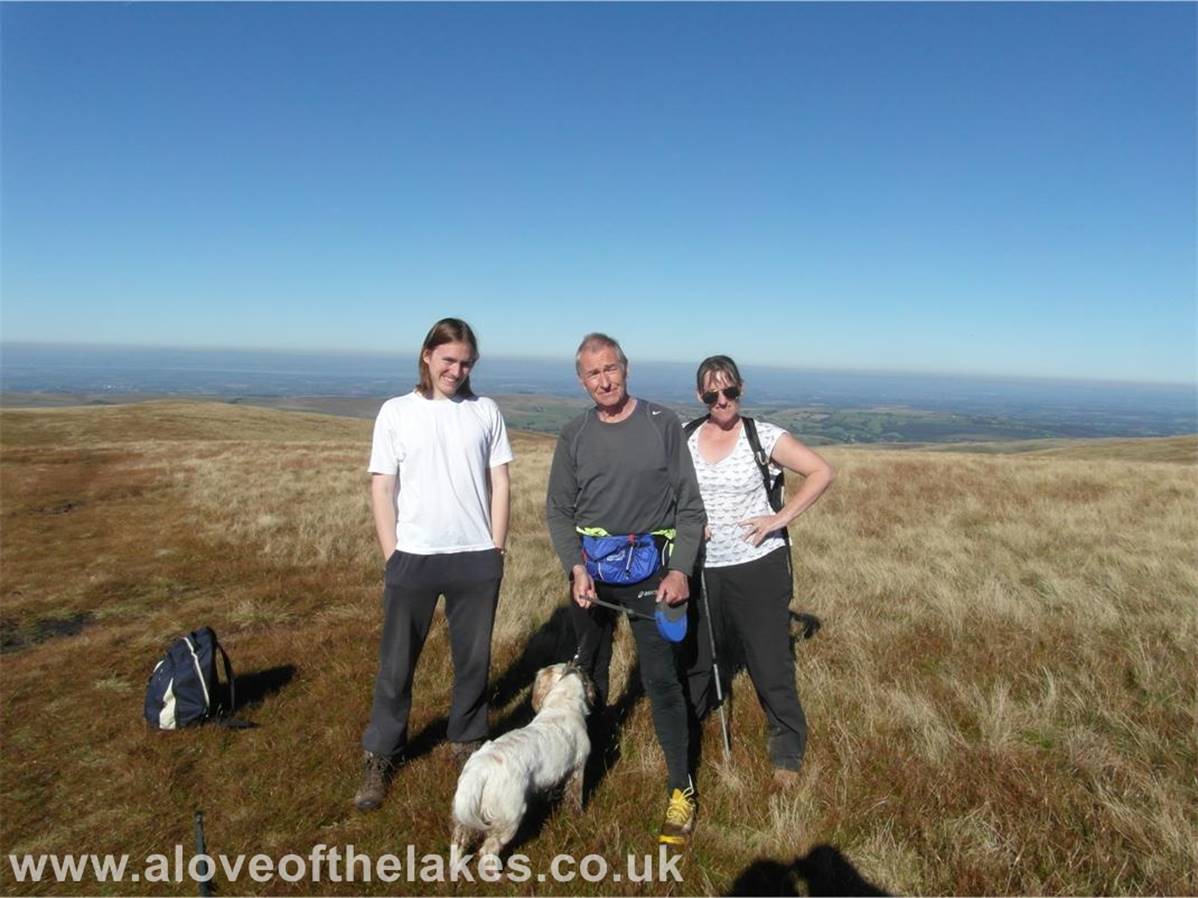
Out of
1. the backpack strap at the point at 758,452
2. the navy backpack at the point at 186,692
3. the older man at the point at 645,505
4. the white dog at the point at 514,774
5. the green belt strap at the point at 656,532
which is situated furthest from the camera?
the navy backpack at the point at 186,692

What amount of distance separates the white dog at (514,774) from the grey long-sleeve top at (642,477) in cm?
107

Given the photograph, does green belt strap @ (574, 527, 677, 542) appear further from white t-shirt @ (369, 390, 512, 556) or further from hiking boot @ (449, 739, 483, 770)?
hiking boot @ (449, 739, 483, 770)

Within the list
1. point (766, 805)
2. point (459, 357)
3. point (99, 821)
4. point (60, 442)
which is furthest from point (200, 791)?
point (60, 442)

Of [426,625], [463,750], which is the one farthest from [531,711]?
[426,625]

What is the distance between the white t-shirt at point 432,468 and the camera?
11.4 feet

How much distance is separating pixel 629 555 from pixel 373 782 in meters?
2.00

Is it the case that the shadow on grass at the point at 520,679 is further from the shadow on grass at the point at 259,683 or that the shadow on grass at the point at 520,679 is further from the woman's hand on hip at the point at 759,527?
the woman's hand on hip at the point at 759,527

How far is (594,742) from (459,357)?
8.46 ft

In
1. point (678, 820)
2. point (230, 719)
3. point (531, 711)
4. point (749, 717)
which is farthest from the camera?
point (531, 711)

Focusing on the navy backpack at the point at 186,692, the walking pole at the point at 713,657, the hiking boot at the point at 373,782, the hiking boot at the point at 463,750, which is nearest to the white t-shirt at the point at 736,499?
the walking pole at the point at 713,657

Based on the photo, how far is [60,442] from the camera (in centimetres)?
3503

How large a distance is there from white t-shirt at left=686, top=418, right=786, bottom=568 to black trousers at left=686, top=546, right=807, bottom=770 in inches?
2.7

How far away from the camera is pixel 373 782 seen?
3.58 meters

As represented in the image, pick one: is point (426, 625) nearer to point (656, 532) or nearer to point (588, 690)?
point (588, 690)
